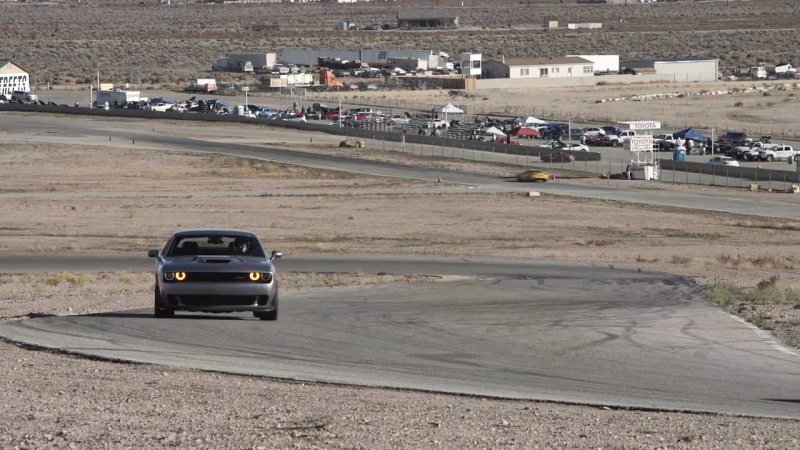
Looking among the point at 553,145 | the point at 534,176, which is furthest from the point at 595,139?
the point at 534,176

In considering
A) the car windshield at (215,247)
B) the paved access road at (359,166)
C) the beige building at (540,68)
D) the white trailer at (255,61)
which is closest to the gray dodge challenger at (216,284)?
the car windshield at (215,247)

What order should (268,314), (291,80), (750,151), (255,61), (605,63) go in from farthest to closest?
(255,61) < (605,63) < (291,80) < (750,151) < (268,314)

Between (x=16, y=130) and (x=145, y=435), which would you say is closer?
(x=145, y=435)

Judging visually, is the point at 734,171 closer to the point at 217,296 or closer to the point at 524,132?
the point at 524,132

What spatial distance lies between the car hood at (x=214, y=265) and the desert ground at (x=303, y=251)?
112 inches

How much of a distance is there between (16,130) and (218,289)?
7075 cm

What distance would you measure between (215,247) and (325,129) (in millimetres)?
72640

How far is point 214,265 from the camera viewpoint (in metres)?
20.6

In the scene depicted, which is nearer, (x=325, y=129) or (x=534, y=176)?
(x=534, y=176)

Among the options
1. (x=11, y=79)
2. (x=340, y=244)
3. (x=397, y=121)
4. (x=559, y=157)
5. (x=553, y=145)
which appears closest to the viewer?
(x=340, y=244)

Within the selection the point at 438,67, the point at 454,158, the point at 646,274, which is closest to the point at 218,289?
the point at 646,274

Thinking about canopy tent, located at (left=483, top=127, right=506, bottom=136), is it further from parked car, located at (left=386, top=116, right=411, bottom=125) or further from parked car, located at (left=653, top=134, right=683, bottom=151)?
parked car, located at (left=653, top=134, right=683, bottom=151)

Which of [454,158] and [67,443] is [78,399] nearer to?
[67,443]

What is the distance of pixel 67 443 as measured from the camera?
11.3 m
